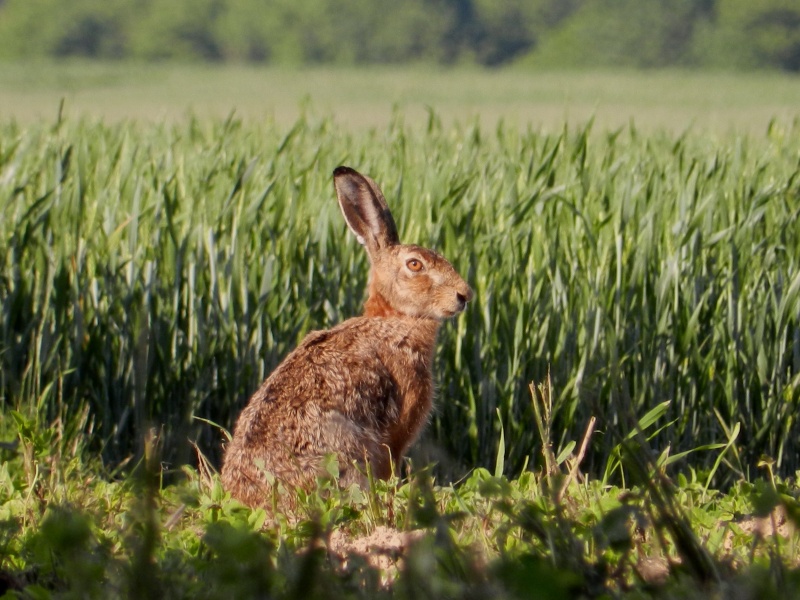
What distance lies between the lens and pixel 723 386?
4.86m

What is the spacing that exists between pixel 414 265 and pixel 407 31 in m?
65.7

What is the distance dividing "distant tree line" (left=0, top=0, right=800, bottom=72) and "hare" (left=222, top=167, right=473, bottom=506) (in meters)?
61.4

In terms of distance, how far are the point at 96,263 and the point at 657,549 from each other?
290 centimetres

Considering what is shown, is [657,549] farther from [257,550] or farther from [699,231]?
[699,231]

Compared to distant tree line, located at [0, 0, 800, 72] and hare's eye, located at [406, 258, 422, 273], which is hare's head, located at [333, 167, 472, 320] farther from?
distant tree line, located at [0, 0, 800, 72]

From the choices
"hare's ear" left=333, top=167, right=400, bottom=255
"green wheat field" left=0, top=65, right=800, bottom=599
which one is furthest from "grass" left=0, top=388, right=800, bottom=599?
"hare's ear" left=333, top=167, right=400, bottom=255

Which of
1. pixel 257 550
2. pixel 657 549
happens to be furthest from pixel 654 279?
pixel 257 550

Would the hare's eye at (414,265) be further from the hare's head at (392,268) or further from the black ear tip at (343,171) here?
the black ear tip at (343,171)

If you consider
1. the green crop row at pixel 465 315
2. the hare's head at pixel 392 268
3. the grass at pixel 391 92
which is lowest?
the grass at pixel 391 92

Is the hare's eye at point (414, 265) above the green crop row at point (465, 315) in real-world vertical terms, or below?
above

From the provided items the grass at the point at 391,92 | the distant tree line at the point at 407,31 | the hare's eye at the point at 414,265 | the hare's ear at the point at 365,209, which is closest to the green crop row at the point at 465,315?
the hare's ear at the point at 365,209

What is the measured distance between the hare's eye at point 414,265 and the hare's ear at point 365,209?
6.9 inches

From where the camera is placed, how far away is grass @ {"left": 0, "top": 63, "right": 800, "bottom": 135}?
108 feet

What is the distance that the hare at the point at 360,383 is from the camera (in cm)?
352
